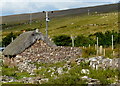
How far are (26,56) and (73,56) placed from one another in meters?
3.87

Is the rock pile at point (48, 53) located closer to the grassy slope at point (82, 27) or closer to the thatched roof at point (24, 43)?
the thatched roof at point (24, 43)

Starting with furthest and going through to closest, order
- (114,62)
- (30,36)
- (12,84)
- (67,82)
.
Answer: (30,36) → (114,62) → (12,84) → (67,82)

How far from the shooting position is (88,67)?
58.0 ft

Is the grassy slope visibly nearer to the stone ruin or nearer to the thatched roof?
the thatched roof

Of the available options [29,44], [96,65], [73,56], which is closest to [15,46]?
[29,44]

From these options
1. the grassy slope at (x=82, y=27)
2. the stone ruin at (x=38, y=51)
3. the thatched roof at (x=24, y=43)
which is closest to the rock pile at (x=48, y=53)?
the stone ruin at (x=38, y=51)

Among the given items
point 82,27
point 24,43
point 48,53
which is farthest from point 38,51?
point 82,27

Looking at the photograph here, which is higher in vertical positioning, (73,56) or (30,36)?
(30,36)

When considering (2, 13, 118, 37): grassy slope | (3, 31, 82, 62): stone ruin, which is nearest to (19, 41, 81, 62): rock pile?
(3, 31, 82, 62): stone ruin

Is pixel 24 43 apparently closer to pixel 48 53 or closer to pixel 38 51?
pixel 38 51

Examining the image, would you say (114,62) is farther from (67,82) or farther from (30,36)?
(30,36)

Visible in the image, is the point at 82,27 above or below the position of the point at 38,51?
below

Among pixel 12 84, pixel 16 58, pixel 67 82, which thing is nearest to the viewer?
pixel 67 82

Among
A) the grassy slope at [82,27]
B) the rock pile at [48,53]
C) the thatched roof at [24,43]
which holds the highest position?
the thatched roof at [24,43]
